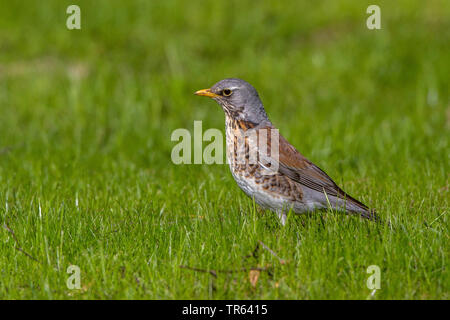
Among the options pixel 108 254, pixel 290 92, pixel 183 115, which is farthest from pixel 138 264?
pixel 290 92

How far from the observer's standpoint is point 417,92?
420 inches

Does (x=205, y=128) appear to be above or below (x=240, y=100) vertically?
below

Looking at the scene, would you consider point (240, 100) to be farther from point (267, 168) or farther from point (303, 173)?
point (303, 173)

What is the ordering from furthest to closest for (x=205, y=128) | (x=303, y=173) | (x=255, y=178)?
(x=205, y=128) → (x=303, y=173) → (x=255, y=178)

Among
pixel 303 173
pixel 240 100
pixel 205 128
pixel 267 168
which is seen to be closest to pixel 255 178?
pixel 267 168

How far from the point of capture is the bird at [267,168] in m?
5.50

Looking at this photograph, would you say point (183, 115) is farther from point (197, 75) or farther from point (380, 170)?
point (380, 170)

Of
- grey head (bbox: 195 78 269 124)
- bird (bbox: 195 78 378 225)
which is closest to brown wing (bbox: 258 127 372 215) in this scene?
bird (bbox: 195 78 378 225)

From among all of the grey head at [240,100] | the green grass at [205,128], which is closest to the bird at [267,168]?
the grey head at [240,100]

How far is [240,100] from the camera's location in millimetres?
5848

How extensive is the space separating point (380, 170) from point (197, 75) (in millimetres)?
4544

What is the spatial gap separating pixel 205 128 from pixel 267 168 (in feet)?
13.1

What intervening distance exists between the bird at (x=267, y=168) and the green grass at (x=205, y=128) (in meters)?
0.19

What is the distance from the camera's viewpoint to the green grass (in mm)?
4531
